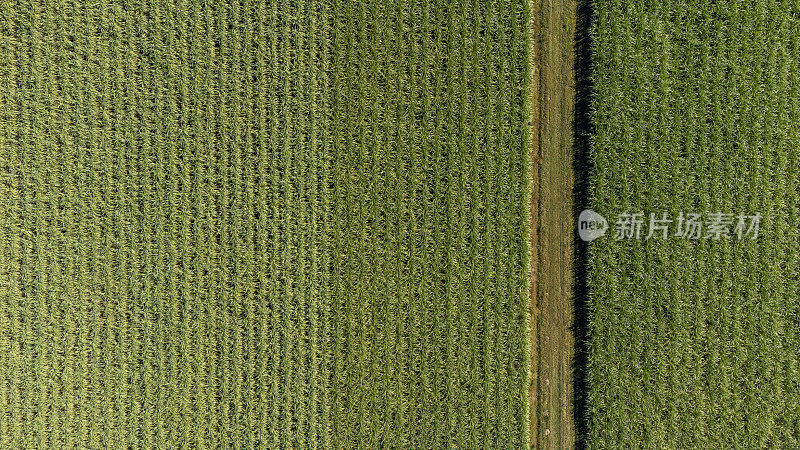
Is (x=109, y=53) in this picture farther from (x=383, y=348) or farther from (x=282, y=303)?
(x=383, y=348)

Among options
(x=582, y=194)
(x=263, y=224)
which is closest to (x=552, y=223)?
(x=582, y=194)

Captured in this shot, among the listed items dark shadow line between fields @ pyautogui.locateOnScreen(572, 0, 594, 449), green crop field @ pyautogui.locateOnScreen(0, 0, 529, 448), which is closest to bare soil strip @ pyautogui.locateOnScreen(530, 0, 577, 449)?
dark shadow line between fields @ pyautogui.locateOnScreen(572, 0, 594, 449)

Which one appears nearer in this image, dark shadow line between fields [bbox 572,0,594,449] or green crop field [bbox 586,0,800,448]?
green crop field [bbox 586,0,800,448]

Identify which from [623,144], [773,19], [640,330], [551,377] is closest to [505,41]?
[623,144]

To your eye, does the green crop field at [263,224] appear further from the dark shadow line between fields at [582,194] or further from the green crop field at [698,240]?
the green crop field at [698,240]

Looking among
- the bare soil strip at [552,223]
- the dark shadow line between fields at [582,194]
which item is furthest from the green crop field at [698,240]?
the bare soil strip at [552,223]

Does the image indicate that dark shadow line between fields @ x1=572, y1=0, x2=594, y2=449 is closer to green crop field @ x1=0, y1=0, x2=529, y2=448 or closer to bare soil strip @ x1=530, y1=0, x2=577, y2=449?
bare soil strip @ x1=530, y1=0, x2=577, y2=449
